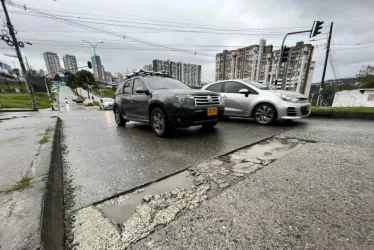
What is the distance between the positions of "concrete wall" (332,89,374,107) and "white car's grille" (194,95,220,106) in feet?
54.0

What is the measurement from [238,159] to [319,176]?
1046 millimetres

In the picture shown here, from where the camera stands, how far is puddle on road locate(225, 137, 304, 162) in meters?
2.85

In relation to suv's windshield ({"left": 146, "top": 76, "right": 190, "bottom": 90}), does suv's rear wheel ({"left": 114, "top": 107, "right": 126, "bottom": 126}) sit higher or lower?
lower

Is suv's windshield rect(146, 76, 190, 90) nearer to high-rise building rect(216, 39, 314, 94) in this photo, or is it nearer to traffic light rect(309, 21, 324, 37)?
traffic light rect(309, 21, 324, 37)

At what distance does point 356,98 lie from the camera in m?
14.6

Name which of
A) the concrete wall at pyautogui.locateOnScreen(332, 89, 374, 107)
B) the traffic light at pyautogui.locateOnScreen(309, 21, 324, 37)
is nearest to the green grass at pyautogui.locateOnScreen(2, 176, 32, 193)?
the traffic light at pyautogui.locateOnScreen(309, 21, 324, 37)

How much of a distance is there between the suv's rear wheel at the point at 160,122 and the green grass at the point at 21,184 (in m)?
2.52

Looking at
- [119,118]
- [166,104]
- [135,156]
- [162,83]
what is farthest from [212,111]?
[119,118]

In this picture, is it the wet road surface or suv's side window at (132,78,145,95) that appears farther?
suv's side window at (132,78,145,95)

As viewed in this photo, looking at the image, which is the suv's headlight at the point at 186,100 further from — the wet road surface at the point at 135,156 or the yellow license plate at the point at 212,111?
the wet road surface at the point at 135,156

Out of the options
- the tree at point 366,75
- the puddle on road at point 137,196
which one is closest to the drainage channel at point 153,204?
the puddle on road at point 137,196

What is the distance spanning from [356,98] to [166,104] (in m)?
18.7

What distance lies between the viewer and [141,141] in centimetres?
405

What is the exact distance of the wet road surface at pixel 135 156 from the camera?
2170mm
